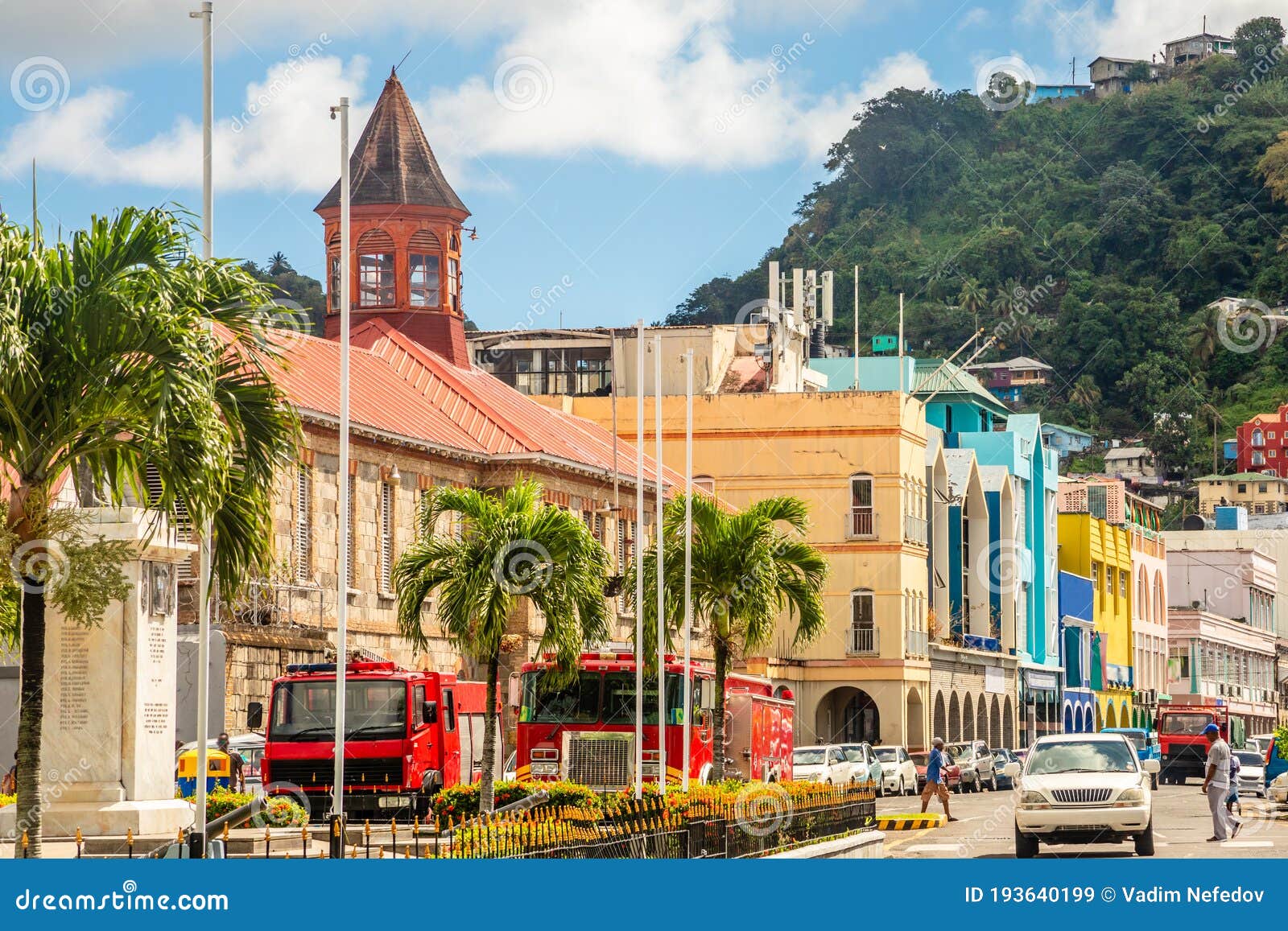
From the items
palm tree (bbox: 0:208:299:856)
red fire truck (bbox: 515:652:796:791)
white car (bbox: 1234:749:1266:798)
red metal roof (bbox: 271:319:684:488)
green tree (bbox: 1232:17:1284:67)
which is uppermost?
green tree (bbox: 1232:17:1284:67)

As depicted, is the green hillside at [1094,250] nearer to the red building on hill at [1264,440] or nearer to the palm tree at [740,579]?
the red building on hill at [1264,440]

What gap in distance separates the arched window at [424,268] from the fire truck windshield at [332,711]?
2728 centimetres

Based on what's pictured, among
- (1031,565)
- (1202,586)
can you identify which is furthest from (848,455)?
(1202,586)

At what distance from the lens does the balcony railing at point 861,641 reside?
7050 cm

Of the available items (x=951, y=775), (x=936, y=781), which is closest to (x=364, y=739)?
(x=936, y=781)

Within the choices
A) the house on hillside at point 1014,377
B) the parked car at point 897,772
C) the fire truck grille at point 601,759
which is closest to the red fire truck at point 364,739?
the fire truck grille at point 601,759

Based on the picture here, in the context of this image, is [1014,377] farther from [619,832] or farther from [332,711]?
[619,832]

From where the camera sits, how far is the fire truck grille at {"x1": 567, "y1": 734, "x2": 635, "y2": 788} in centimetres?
3447

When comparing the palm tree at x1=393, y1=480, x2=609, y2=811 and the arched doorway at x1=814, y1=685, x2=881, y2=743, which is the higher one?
the palm tree at x1=393, y1=480, x2=609, y2=811

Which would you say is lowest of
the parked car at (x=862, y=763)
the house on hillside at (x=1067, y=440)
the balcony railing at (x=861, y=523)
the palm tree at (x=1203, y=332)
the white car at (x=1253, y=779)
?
the white car at (x=1253, y=779)

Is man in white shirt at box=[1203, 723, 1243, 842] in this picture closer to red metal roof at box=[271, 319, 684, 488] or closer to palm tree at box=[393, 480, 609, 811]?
palm tree at box=[393, 480, 609, 811]

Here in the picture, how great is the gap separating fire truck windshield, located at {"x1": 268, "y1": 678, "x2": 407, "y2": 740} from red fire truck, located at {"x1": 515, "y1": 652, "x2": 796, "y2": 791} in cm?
311

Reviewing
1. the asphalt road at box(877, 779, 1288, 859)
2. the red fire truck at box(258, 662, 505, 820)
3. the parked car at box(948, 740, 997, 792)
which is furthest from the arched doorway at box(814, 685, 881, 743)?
the red fire truck at box(258, 662, 505, 820)

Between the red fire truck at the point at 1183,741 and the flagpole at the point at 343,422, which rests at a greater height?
the flagpole at the point at 343,422
